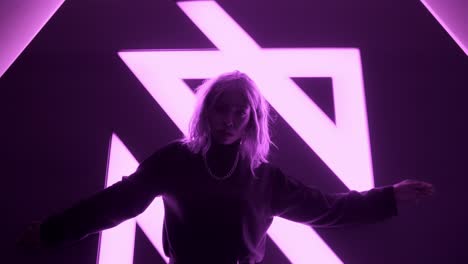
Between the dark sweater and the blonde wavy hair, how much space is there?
0.10 ft

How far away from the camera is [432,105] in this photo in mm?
1203

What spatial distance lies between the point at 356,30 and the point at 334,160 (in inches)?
22.5

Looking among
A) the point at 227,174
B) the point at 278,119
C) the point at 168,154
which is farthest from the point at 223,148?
the point at 278,119

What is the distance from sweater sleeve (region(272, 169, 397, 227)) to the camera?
103cm

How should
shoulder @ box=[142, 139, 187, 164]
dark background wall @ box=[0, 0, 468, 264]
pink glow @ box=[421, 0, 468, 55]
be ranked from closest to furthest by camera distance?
shoulder @ box=[142, 139, 187, 164], dark background wall @ box=[0, 0, 468, 264], pink glow @ box=[421, 0, 468, 55]

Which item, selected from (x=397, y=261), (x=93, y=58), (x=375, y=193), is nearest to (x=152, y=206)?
(x=93, y=58)

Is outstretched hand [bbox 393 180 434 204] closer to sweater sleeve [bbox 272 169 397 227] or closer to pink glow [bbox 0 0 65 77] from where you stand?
sweater sleeve [bbox 272 169 397 227]

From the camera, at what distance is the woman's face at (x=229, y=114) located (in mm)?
935

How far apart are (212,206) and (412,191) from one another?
69 centimetres

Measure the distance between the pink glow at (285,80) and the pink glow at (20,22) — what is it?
435mm

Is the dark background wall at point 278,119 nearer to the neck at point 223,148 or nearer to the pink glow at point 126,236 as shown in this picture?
the pink glow at point 126,236

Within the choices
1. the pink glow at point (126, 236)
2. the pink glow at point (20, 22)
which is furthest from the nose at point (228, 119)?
the pink glow at point (20, 22)

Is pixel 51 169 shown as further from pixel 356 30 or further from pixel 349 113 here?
pixel 356 30

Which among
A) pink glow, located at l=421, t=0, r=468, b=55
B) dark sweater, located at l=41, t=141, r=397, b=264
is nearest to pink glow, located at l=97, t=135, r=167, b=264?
dark sweater, located at l=41, t=141, r=397, b=264
